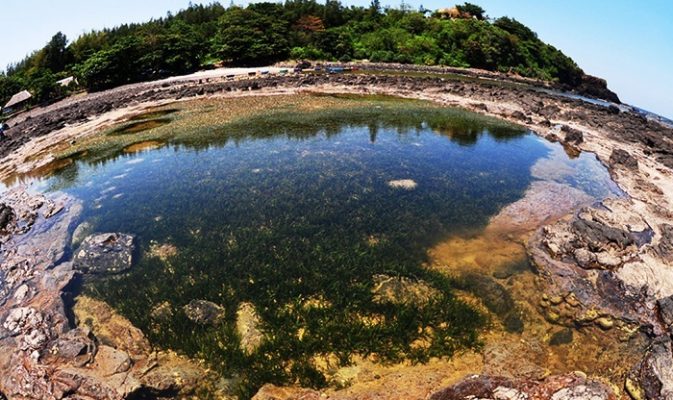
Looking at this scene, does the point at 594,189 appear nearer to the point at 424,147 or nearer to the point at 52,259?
the point at 424,147

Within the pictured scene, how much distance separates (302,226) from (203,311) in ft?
22.8

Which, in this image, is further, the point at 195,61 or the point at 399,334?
the point at 195,61

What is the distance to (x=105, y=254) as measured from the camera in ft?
57.5

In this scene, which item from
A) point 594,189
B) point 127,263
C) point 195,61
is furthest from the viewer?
point 195,61

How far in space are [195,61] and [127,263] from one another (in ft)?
220

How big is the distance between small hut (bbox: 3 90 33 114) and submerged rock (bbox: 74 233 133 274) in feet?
177

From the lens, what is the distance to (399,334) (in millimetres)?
13172

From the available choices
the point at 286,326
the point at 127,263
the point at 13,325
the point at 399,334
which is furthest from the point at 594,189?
the point at 13,325

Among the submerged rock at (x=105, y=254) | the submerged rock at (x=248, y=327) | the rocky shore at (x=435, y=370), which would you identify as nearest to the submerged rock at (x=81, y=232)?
the rocky shore at (x=435, y=370)

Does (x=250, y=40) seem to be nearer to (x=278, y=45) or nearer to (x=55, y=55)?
(x=278, y=45)

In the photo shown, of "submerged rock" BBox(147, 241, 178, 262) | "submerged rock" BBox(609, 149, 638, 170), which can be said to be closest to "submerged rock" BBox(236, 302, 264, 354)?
"submerged rock" BBox(147, 241, 178, 262)

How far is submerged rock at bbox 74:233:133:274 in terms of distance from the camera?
16953 millimetres

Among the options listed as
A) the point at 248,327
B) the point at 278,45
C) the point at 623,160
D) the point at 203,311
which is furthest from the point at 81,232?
the point at 278,45

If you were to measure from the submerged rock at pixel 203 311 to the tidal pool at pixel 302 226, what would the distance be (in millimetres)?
149
